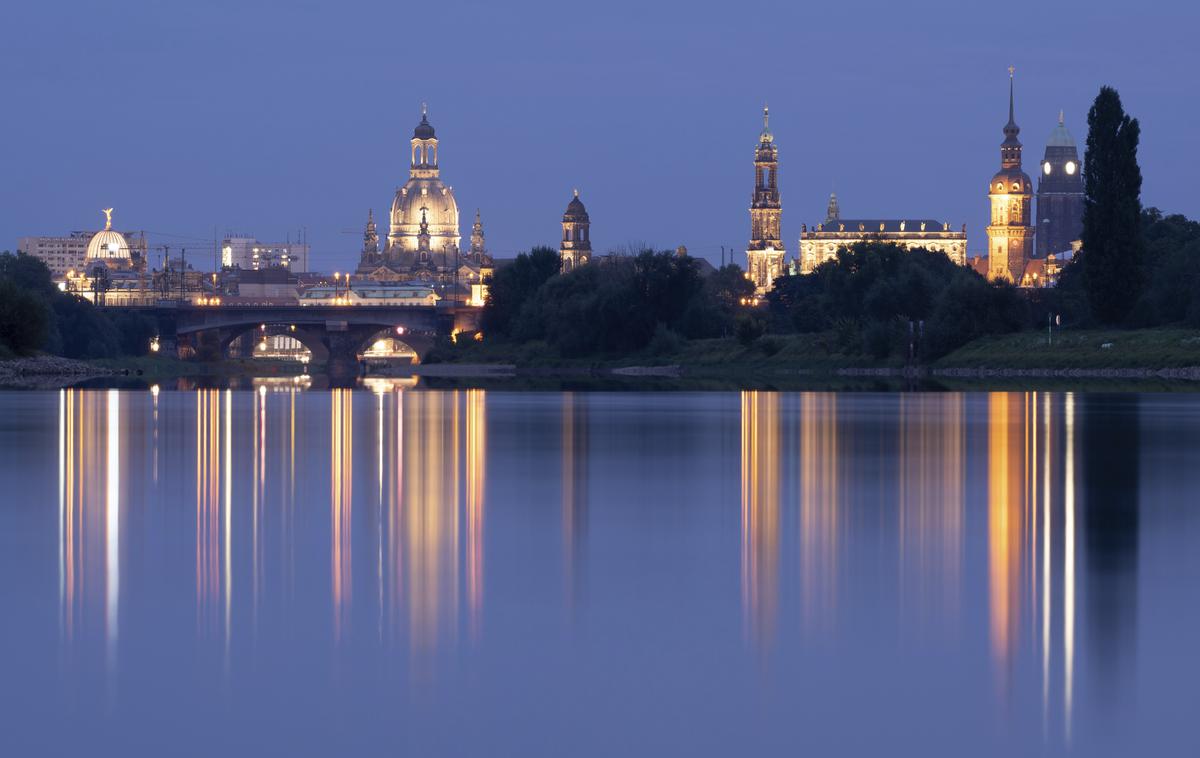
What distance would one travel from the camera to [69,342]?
120875 millimetres

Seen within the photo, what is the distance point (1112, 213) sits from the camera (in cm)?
7838

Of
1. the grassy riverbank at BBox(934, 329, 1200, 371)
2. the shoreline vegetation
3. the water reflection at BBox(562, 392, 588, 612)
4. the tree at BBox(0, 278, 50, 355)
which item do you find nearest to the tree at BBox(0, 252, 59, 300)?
the shoreline vegetation

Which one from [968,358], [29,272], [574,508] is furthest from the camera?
[29,272]

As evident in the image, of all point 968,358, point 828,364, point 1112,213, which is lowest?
point 828,364

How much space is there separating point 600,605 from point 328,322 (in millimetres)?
158270

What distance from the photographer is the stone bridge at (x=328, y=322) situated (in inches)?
6555

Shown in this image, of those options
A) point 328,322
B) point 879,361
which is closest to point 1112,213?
point 879,361

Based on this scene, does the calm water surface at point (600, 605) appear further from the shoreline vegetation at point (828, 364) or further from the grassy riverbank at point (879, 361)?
the grassy riverbank at point (879, 361)

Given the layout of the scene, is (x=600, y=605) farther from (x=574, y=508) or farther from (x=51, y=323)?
(x=51, y=323)

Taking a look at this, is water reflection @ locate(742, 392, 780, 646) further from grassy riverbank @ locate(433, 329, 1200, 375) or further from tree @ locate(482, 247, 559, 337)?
tree @ locate(482, 247, 559, 337)

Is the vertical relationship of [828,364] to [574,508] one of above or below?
above

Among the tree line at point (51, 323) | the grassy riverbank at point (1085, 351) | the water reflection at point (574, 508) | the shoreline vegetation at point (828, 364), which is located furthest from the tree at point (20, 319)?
the water reflection at point (574, 508)

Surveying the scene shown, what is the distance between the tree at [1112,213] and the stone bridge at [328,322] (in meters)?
89.7

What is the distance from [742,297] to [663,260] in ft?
194
